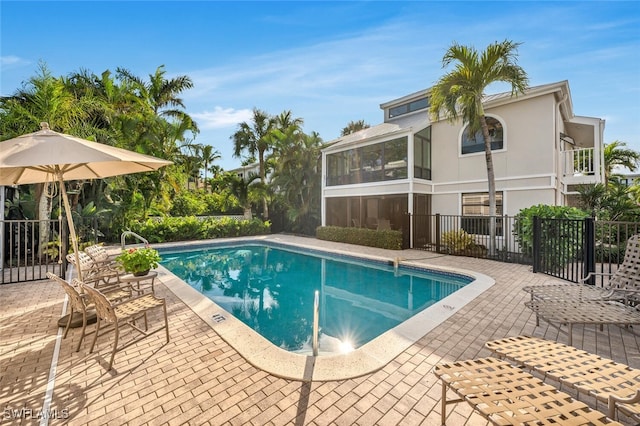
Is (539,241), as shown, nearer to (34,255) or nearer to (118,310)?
(118,310)

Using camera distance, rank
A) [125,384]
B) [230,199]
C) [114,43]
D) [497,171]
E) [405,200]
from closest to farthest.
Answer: [125,384], [114,43], [497,171], [405,200], [230,199]

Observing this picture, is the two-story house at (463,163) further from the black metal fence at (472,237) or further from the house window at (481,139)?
the black metal fence at (472,237)

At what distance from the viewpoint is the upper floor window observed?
655 inches

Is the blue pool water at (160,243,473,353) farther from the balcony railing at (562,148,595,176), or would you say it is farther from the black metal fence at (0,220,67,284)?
the balcony railing at (562,148,595,176)

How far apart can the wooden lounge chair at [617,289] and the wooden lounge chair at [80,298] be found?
647 centimetres

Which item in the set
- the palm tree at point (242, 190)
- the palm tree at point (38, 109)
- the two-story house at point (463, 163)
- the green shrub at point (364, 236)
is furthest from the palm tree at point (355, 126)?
the palm tree at point (38, 109)

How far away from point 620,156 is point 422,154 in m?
15.3

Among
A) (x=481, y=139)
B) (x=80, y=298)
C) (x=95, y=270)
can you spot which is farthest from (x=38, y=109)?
(x=481, y=139)

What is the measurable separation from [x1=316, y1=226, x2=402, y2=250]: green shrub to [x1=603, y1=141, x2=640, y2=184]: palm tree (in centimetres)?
1631

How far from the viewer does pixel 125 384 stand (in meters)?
2.89

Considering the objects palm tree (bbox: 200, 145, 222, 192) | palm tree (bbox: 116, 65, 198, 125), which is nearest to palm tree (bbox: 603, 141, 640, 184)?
palm tree (bbox: 116, 65, 198, 125)

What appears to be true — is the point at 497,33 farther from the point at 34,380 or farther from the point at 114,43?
the point at 34,380

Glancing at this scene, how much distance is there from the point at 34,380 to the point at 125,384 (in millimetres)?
1016

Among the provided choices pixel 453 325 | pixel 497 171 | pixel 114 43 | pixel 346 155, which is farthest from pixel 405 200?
pixel 114 43
